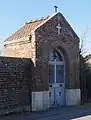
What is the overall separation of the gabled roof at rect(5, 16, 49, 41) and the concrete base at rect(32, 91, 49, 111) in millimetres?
3940

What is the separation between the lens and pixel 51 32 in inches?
849

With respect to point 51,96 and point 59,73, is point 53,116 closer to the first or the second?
point 51,96

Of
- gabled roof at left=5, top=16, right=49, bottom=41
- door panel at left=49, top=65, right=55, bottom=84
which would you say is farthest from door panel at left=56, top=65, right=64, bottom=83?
gabled roof at left=5, top=16, right=49, bottom=41

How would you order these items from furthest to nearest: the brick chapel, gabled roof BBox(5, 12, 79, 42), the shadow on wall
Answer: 1. gabled roof BBox(5, 12, 79, 42)
2. the brick chapel
3. the shadow on wall

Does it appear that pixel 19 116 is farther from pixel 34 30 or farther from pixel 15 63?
pixel 34 30

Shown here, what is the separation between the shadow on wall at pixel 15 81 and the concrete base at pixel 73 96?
3972mm

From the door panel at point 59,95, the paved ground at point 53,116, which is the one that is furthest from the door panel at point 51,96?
the paved ground at point 53,116

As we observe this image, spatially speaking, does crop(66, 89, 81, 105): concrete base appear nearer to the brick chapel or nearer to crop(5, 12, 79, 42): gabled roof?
the brick chapel

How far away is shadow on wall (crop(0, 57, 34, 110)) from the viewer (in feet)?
60.1

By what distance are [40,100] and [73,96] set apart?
12.7ft

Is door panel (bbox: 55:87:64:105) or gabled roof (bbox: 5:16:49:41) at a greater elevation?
gabled roof (bbox: 5:16:49:41)

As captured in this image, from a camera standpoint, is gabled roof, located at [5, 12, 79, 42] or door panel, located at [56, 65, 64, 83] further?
door panel, located at [56, 65, 64, 83]

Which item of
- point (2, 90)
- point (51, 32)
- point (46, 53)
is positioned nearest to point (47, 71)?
point (46, 53)

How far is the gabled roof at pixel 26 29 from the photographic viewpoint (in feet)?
71.0
